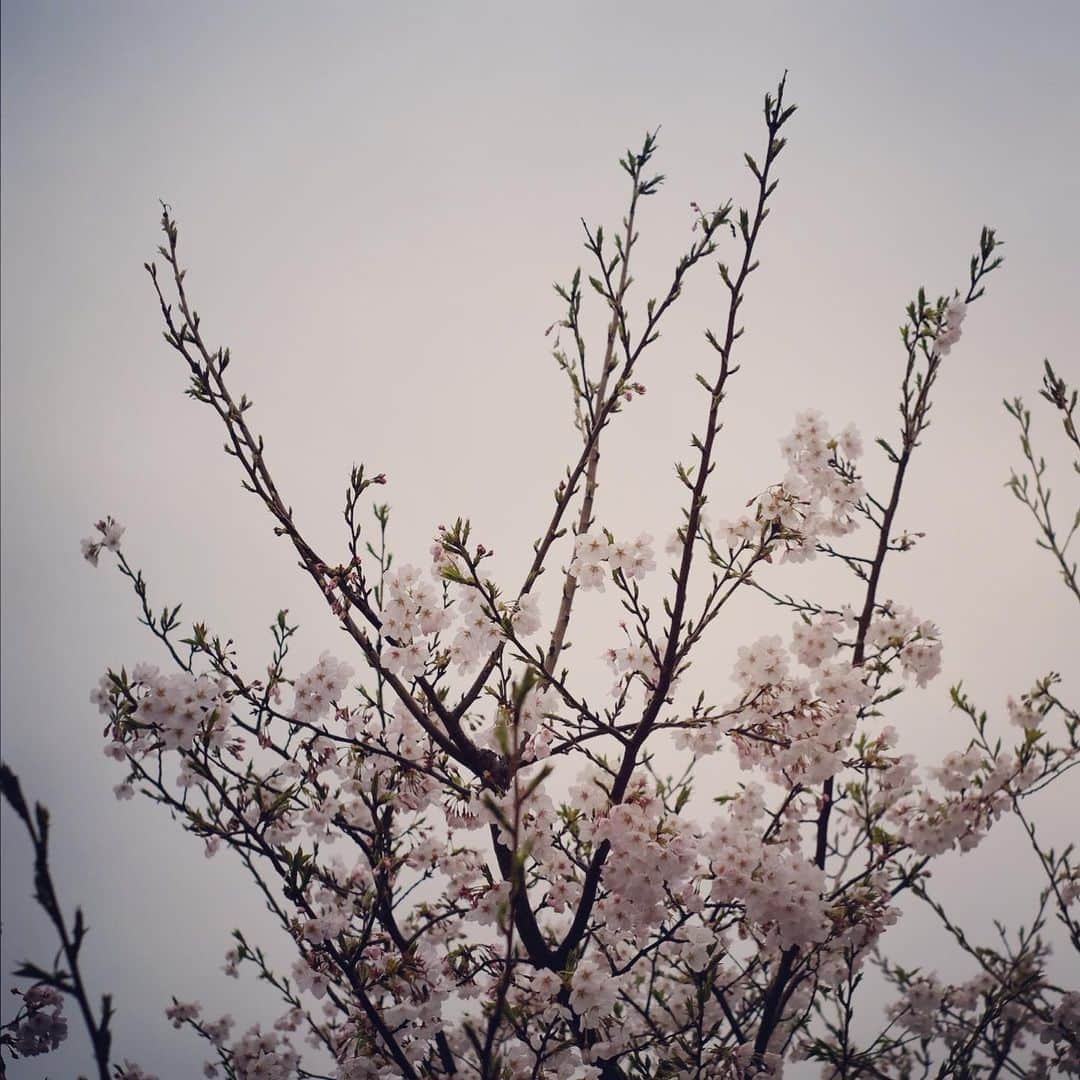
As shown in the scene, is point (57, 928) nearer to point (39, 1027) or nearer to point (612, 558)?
point (612, 558)

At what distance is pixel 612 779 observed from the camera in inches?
149

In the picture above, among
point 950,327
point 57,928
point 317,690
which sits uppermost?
point 950,327

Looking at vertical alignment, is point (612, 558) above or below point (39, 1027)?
above

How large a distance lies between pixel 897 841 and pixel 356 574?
327cm

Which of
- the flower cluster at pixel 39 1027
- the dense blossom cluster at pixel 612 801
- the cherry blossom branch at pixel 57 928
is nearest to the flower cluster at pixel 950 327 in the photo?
the dense blossom cluster at pixel 612 801

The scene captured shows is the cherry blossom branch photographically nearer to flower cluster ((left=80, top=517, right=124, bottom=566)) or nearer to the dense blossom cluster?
the dense blossom cluster

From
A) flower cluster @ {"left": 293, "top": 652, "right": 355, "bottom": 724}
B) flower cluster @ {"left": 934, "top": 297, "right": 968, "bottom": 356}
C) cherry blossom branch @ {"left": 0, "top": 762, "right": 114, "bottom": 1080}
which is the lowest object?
cherry blossom branch @ {"left": 0, "top": 762, "right": 114, "bottom": 1080}

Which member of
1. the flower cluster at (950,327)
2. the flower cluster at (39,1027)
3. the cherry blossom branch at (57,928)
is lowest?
the cherry blossom branch at (57,928)

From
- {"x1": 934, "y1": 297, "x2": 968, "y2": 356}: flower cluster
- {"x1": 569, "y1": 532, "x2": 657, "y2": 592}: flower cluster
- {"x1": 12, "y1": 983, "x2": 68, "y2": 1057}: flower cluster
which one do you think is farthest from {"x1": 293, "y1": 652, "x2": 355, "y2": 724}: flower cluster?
{"x1": 934, "y1": 297, "x2": 968, "y2": 356}: flower cluster

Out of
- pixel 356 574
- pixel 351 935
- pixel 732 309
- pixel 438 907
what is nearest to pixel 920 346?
pixel 732 309

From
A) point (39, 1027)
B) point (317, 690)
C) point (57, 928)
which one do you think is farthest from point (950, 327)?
point (39, 1027)

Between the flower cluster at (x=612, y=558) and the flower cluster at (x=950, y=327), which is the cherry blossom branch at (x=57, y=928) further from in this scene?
the flower cluster at (x=950, y=327)

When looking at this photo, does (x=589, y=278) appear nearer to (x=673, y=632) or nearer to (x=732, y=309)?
(x=732, y=309)

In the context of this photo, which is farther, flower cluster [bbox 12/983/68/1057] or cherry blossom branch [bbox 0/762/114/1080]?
flower cluster [bbox 12/983/68/1057]
